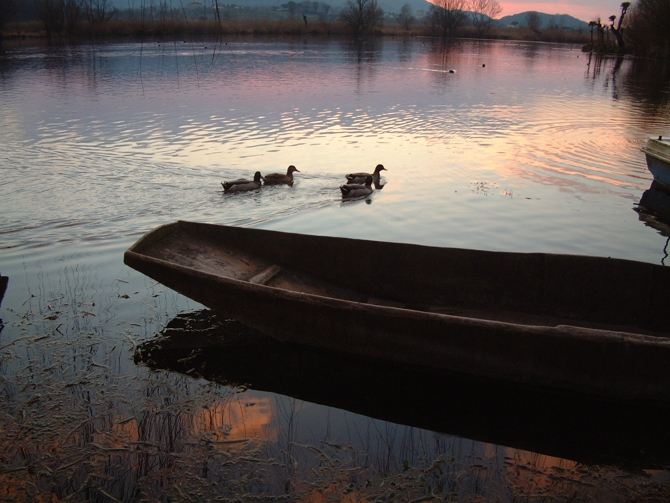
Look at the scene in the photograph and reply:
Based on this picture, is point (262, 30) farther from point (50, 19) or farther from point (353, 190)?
point (353, 190)

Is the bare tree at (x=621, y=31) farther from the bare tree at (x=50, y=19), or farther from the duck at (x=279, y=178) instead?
the duck at (x=279, y=178)

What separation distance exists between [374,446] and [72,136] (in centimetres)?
1678

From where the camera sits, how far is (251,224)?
11375mm

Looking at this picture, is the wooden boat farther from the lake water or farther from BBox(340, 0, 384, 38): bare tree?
BBox(340, 0, 384, 38): bare tree

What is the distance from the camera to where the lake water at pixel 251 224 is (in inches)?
193

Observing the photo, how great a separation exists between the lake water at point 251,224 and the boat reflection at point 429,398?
60mm

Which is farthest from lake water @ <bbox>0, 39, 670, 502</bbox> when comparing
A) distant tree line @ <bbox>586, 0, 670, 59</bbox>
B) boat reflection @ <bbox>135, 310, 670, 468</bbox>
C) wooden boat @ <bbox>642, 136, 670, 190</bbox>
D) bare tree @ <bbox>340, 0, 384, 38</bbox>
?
bare tree @ <bbox>340, 0, 384, 38</bbox>

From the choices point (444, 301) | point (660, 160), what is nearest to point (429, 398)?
point (444, 301)

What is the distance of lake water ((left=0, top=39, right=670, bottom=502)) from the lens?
16.1 ft

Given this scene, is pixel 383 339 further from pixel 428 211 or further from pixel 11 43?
pixel 11 43

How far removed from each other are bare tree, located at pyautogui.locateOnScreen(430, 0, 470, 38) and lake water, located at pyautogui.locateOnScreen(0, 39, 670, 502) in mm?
67013

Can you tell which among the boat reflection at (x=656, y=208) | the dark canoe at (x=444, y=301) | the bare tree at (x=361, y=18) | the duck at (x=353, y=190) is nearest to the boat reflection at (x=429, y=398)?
the dark canoe at (x=444, y=301)

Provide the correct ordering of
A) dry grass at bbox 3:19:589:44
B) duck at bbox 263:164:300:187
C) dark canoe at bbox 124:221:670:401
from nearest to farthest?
dark canoe at bbox 124:221:670:401 → duck at bbox 263:164:300:187 → dry grass at bbox 3:19:589:44

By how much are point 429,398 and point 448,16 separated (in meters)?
97.1
